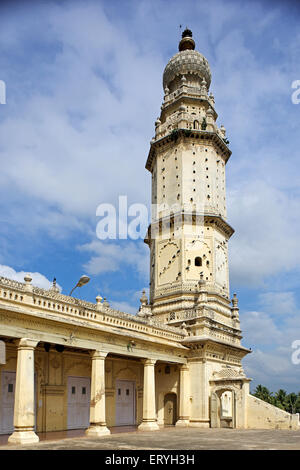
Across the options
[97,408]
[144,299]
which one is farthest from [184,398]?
[144,299]

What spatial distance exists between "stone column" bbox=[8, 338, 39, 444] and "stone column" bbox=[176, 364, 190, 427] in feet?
44.6

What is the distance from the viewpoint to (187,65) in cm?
4462

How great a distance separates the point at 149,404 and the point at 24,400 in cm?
982

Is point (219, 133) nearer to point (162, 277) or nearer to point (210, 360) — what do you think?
point (162, 277)

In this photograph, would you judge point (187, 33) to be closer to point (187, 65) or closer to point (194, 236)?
point (187, 65)

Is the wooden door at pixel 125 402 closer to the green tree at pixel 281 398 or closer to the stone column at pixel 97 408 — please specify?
the stone column at pixel 97 408

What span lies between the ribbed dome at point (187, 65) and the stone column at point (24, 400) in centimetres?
3309

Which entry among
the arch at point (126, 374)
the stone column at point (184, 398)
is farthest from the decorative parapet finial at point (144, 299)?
the stone column at point (184, 398)

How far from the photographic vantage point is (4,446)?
17828mm

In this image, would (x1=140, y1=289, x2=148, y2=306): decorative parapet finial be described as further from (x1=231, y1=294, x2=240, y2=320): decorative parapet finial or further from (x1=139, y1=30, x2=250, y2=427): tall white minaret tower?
(x1=231, y1=294, x2=240, y2=320): decorative parapet finial

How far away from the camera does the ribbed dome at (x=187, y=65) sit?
4466cm

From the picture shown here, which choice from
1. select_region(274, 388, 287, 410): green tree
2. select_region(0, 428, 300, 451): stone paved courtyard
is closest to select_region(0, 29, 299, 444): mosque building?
select_region(0, 428, 300, 451): stone paved courtyard

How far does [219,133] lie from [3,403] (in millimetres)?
30011
